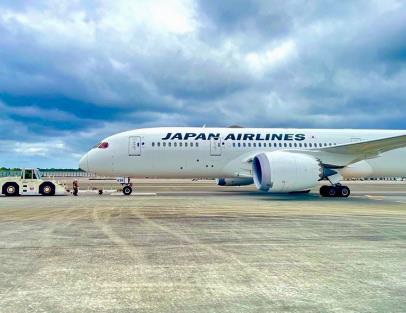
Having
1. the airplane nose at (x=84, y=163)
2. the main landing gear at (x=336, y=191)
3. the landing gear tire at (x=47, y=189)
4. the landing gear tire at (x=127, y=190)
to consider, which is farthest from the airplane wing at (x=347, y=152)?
the landing gear tire at (x=47, y=189)

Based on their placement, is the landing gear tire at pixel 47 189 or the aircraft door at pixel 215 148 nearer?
the aircraft door at pixel 215 148

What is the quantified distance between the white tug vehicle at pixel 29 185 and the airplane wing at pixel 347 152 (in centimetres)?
1455

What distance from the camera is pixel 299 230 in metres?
9.01

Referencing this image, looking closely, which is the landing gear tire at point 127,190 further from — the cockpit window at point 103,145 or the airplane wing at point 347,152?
the airplane wing at point 347,152

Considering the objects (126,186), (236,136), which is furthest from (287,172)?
(126,186)

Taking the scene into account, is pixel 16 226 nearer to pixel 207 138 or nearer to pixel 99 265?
pixel 99 265

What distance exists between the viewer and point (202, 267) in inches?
217

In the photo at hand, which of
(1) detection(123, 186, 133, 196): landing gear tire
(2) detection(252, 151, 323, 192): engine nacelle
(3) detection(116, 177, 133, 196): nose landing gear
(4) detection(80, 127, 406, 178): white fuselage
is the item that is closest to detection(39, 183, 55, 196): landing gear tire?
(4) detection(80, 127, 406, 178): white fuselage

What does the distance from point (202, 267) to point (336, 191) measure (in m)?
17.8

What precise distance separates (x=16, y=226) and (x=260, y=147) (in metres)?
15.8

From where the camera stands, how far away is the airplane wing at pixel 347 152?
67.2ft

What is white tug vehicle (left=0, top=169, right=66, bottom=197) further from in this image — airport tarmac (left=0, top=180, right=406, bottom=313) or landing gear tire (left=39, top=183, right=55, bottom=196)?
airport tarmac (left=0, top=180, right=406, bottom=313)

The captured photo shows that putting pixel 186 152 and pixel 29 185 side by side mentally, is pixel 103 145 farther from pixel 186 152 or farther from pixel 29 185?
pixel 29 185

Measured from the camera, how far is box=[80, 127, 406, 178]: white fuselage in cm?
2211
